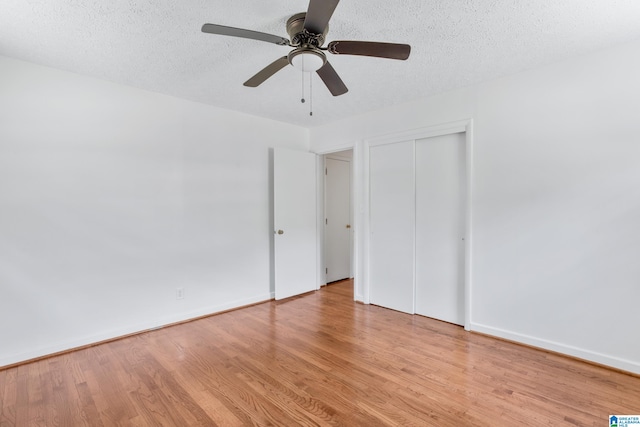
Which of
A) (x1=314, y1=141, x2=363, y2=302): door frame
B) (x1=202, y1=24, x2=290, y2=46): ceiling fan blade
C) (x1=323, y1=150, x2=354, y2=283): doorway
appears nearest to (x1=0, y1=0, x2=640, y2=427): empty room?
(x1=202, y1=24, x2=290, y2=46): ceiling fan blade

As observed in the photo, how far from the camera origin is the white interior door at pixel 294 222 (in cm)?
403

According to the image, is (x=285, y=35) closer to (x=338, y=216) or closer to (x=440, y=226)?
(x=440, y=226)

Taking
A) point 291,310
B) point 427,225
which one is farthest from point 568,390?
point 291,310

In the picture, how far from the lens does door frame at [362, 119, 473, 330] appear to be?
9.78 ft

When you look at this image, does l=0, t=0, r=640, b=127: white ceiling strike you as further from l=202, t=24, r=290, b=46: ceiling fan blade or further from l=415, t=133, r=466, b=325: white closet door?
l=415, t=133, r=466, b=325: white closet door

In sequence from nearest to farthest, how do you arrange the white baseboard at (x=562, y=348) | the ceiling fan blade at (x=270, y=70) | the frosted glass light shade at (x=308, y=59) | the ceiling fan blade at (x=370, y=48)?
the ceiling fan blade at (x=370, y=48) → the frosted glass light shade at (x=308, y=59) → the ceiling fan blade at (x=270, y=70) → the white baseboard at (x=562, y=348)

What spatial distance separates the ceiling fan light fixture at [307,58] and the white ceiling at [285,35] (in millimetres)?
252

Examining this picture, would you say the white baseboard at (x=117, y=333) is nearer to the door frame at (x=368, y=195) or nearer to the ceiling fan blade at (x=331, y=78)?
the door frame at (x=368, y=195)

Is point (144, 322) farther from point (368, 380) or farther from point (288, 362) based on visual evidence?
point (368, 380)

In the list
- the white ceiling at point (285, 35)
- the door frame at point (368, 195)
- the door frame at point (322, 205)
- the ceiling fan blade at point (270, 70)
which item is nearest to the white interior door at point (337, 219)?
the door frame at point (322, 205)

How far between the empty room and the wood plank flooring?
0.02m

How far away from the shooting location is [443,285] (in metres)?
3.28

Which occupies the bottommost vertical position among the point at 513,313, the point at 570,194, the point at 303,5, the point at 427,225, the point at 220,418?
the point at 220,418

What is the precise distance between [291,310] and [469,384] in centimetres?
208
